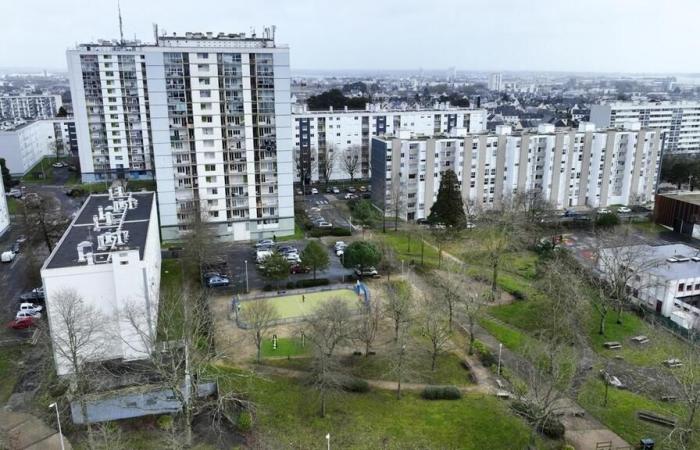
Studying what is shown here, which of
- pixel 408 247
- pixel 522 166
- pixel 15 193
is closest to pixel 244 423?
pixel 408 247

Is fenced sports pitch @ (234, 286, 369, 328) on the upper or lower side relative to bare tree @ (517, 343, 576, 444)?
lower

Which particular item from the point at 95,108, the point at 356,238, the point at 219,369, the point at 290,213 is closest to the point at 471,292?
the point at 219,369

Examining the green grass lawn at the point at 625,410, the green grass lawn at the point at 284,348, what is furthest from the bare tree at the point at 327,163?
the green grass lawn at the point at 625,410

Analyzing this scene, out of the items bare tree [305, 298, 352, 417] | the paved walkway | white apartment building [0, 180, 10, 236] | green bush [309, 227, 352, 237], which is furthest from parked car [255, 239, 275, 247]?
the paved walkway

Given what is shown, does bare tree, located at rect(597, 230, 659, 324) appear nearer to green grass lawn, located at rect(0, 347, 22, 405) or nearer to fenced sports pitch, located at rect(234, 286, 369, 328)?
fenced sports pitch, located at rect(234, 286, 369, 328)

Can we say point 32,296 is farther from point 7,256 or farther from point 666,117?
point 666,117

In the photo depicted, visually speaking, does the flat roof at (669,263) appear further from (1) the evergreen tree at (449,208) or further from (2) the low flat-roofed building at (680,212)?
(1) the evergreen tree at (449,208)
